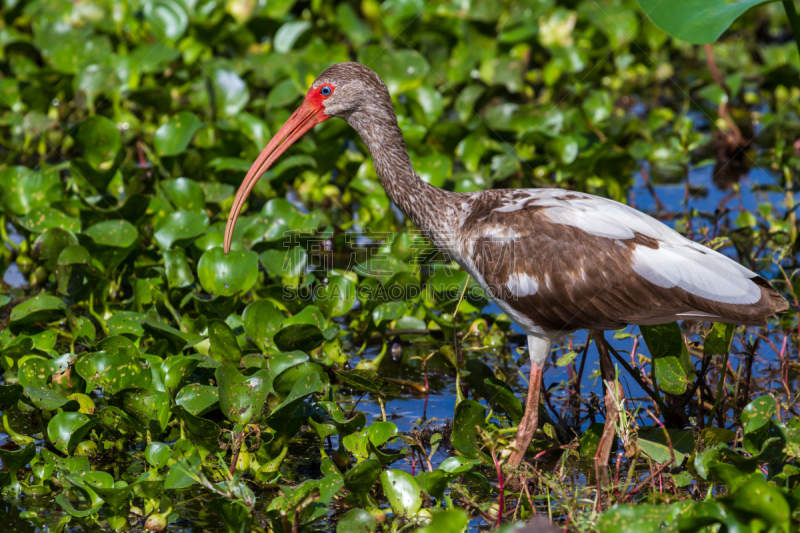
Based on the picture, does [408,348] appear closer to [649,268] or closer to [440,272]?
[440,272]

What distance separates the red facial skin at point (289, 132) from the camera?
15.1 ft

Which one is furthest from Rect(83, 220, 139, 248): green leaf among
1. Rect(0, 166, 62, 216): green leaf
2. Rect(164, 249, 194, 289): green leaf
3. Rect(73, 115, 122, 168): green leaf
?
Rect(73, 115, 122, 168): green leaf

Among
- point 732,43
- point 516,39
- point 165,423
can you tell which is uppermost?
point 732,43

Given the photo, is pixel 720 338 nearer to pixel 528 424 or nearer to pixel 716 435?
pixel 716 435

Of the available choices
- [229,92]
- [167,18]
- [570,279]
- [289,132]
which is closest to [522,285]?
[570,279]

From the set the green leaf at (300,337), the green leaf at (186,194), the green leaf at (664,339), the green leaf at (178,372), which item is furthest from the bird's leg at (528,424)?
the green leaf at (186,194)

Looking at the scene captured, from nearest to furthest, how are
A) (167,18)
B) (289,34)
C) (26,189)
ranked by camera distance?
(26,189), (167,18), (289,34)

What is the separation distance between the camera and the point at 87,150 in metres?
5.86

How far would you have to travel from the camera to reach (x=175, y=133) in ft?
19.6

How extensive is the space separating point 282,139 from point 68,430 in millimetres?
1932

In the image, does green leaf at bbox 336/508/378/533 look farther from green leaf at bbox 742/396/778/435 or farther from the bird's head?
the bird's head

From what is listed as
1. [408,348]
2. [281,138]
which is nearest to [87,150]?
[281,138]

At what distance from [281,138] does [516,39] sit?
154 inches

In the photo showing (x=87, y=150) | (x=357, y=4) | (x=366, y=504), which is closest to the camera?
(x=366, y=504)
